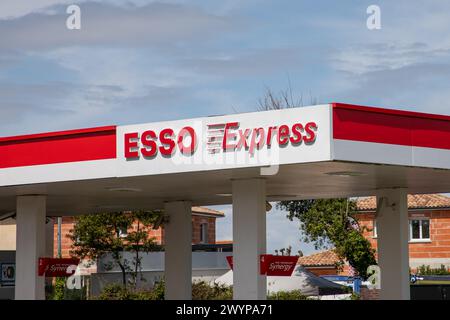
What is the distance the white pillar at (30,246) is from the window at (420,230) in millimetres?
33675

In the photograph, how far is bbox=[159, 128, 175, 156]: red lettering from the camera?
21000 mm

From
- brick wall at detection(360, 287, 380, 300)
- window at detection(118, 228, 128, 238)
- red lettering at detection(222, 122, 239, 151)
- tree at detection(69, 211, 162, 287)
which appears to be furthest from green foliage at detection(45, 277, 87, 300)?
red lettering at detection(222, 122, 239, 151)

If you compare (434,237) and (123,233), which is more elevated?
(123,233)

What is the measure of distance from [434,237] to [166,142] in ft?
122

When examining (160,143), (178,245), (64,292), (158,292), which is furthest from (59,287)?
(160,143)

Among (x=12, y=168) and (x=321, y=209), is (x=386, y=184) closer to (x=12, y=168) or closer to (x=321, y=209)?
(x=12, y=168)

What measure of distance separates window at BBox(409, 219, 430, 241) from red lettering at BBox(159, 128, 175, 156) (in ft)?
122

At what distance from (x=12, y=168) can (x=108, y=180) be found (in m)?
2.67

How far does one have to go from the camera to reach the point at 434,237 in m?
55.5

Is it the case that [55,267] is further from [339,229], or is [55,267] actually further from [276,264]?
[339,229]

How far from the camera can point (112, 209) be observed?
33.7 metres

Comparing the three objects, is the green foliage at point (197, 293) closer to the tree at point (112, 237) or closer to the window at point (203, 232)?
the tree at point (112, 237)

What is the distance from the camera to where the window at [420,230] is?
184 feet
